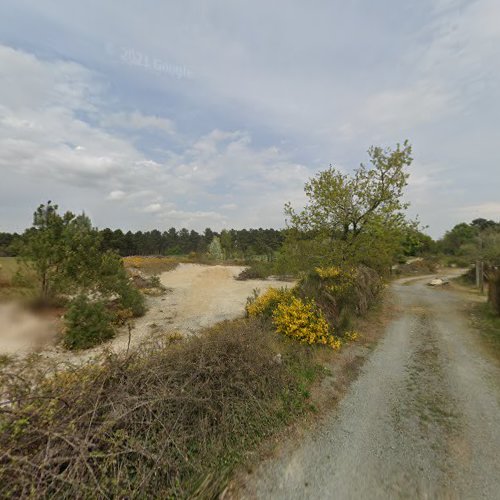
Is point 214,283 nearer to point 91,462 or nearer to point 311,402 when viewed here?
point 311,402

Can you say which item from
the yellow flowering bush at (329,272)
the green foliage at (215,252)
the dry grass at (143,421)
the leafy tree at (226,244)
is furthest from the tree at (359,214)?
the leafy tree at (226,244)

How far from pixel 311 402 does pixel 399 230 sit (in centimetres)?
768

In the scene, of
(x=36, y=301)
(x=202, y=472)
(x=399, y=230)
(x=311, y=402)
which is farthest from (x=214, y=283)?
(x=202, y=472)

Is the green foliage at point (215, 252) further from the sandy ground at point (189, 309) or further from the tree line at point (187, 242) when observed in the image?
the sandy ground at point (189, 309)

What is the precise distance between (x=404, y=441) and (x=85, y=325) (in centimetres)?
814

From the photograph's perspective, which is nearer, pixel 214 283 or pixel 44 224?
pixel 44 224

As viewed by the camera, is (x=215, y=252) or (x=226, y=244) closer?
(x=215, y=252)

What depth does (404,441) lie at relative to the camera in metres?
3.96

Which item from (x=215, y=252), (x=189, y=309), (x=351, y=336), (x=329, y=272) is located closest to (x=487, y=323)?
(x=351, y=336)

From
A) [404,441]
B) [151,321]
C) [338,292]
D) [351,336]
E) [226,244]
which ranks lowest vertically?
[151,321]

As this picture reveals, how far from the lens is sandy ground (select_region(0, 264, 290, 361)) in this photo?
7348 millimetres

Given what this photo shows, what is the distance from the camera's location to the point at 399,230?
9.96 m

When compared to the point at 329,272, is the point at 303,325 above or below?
below

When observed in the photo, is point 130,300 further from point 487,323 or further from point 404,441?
point 487,323
